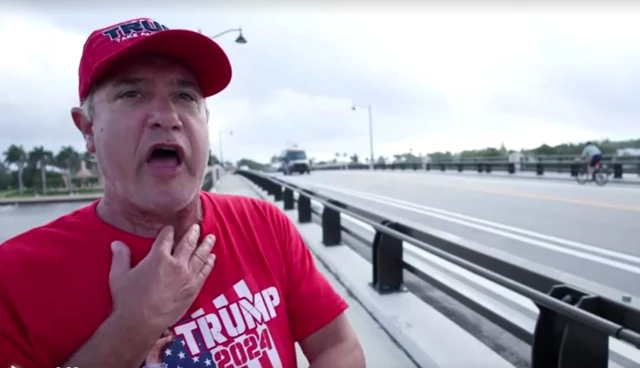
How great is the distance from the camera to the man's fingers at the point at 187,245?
1487 mm

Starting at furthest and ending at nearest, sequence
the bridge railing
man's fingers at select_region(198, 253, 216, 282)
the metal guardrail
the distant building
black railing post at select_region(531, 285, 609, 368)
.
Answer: the distant building < the bridge railing < black railing post at select_region(531, 285, 609, 368) < the metal guardrail < man's fingers at select_region(198, 253, 216, 282)

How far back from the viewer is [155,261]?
138 cm

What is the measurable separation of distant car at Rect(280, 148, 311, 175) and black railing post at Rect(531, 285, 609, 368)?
44.8 metres

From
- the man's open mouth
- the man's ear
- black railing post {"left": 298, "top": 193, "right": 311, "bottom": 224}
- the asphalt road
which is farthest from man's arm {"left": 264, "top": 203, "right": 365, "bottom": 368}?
black railing post {"left": 298, "top": 193, "right": 311, "bottom": 224}

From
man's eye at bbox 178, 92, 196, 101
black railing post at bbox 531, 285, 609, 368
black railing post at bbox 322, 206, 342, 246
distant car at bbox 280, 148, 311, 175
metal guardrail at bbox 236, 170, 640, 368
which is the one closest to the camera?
man's eye at bbox 178, 92, 196, 101

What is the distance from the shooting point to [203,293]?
1547 mm

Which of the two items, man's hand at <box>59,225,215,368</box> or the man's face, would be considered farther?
the man's face

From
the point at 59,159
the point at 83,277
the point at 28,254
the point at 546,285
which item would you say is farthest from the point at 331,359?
the point at 59,159

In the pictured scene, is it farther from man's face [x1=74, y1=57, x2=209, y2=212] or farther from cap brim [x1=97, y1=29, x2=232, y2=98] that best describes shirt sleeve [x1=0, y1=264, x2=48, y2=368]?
cap brim [x1=97, y1=29, x2=232, y2=98]

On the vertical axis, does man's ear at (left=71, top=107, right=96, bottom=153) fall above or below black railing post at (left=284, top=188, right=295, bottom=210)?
above

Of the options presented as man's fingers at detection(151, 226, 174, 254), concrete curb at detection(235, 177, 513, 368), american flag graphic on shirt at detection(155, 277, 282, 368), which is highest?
man's fingers at detection(151, 226, 174, 254)

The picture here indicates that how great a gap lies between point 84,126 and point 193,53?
47 cm

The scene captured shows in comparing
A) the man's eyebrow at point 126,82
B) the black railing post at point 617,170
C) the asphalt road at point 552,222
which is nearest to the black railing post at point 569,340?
the asphalt road at point 552,222

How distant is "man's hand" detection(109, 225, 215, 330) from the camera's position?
Result: 133cm
